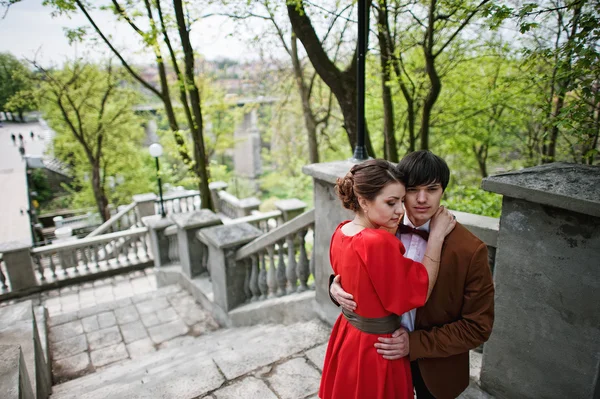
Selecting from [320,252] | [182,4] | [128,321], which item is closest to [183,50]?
[182,4]

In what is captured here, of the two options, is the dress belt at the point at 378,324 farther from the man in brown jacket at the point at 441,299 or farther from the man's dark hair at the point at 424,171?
the man's dark hair at the point at 424,171

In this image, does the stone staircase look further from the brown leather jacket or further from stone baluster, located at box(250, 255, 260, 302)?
the brown leather jacket

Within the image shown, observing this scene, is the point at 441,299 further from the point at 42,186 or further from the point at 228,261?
the point at 42,186

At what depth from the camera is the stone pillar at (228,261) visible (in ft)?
15.3

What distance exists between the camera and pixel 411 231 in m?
1.84

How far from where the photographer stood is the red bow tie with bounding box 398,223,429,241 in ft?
5.91

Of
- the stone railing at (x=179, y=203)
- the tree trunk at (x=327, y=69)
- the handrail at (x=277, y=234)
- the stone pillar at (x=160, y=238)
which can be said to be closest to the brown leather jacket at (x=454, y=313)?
the handrail at (x=277, y=234)

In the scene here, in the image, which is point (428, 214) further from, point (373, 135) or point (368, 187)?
point (373, 135)

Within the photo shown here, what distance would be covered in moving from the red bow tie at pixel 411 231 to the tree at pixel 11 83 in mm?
9473

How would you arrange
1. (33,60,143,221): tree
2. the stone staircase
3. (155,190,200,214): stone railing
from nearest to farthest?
the stone staircase
(155,190,200,214): stone railing
(33,60,143,221): tree

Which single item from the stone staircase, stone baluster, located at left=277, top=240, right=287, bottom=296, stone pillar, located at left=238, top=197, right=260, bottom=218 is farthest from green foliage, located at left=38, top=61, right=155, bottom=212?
stone baluster, located at left=277, top=240, right=287, bottom=296

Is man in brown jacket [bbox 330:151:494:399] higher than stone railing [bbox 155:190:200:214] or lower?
higher

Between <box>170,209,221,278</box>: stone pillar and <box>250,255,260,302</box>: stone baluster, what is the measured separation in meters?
1.37

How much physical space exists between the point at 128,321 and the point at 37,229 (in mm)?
15036
